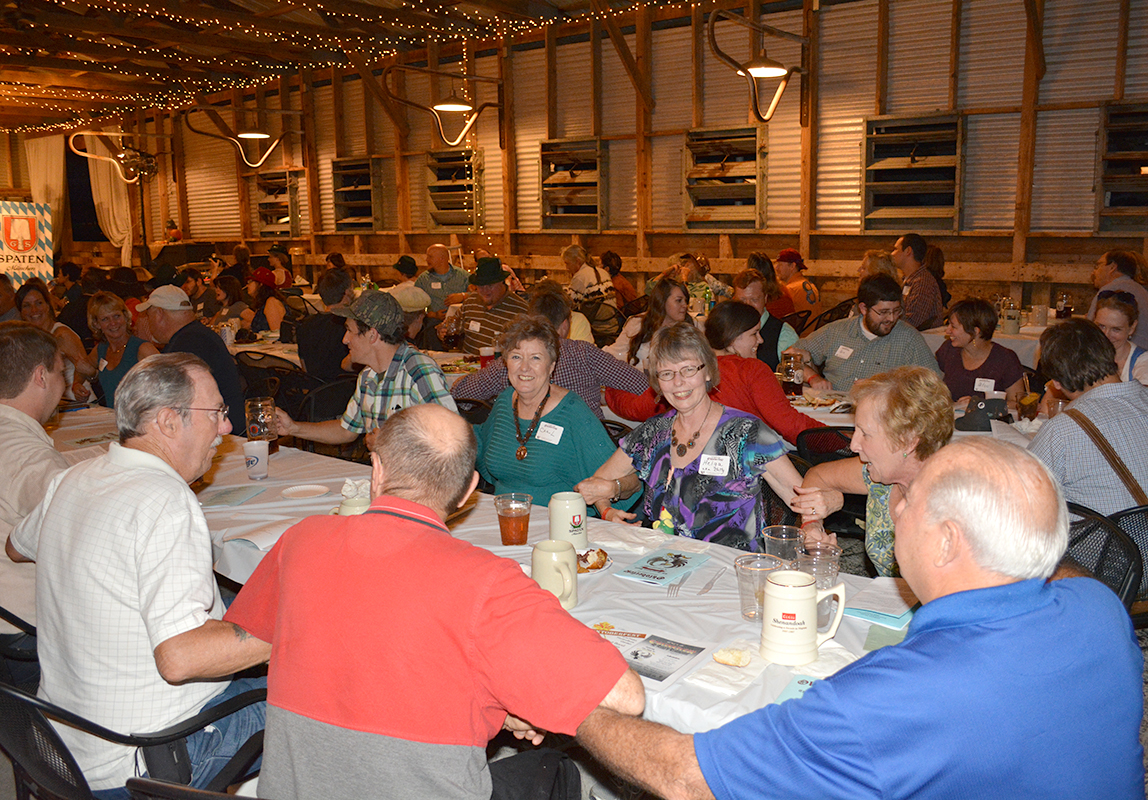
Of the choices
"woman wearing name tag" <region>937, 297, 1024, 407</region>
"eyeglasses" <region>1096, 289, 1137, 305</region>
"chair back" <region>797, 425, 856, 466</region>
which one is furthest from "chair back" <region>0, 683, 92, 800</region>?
"eyeglasses" <region>1096, 289, 1137, 305</region>

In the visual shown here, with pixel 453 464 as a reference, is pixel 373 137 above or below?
above

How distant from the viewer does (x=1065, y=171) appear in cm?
852

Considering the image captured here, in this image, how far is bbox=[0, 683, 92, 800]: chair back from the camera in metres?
1.71

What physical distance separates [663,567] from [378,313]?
2.11m

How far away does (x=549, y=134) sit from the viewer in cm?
1179

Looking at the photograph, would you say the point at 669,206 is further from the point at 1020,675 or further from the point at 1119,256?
the point at 1020,675

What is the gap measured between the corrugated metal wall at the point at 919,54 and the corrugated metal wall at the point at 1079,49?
0.92 m

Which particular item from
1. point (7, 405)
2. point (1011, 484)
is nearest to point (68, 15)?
point (7, 405)

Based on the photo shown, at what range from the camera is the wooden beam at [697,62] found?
10201 mm

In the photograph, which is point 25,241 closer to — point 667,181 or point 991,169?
point 667,181

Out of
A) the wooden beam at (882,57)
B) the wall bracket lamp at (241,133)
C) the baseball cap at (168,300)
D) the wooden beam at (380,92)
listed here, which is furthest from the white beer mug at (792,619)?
the wall bracket lamp at (241,133)

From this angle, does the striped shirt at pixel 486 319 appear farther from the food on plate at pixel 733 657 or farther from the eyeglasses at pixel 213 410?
the food on plate at pixel 733 657

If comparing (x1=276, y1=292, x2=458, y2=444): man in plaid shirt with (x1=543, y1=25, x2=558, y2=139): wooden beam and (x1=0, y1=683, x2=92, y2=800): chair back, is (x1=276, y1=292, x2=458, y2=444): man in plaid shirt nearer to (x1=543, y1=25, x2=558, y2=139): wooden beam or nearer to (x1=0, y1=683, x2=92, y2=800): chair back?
(x1=0, y1=683, x2=92, y2=800): chair back

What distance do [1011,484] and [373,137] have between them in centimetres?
1410
